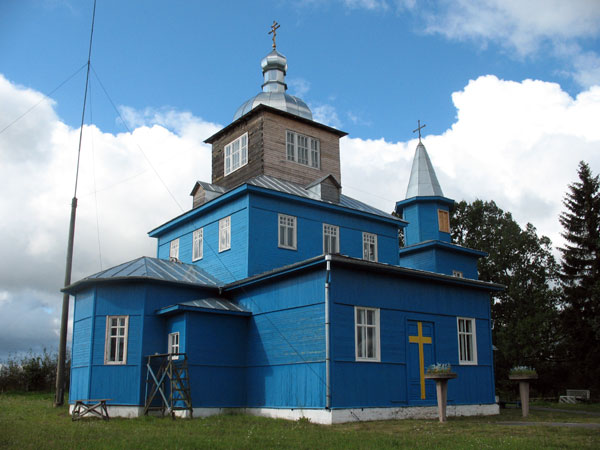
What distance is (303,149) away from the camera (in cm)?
2798

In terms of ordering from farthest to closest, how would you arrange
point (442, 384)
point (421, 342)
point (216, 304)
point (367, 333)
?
1. point (216, 304)
2. point (421, 342)
3. point (367, 333)
4. point (442, 384)

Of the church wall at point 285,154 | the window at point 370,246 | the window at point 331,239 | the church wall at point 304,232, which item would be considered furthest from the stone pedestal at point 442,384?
the church wall at point 285,154

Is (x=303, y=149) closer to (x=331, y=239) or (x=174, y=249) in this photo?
(x=331, y=239)

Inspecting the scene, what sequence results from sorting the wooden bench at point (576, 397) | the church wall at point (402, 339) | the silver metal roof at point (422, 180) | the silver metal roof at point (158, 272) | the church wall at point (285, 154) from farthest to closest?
the wooden bench at point (576, 397) < the silver metal roof at point (422, 180) < the church wall at point (285, 154) < the silver metal roof at point (158, 272) < the church wall at point (402, 339)

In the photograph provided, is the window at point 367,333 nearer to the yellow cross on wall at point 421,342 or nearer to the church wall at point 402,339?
the church wall at point 402,339

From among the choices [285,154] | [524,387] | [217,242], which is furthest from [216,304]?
[524,387]

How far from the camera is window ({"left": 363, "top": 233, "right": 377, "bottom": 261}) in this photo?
85.8ft

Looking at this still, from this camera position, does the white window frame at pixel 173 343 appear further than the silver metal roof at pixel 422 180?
No

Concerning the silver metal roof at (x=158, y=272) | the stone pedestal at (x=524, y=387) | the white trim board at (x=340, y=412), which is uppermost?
the silver metal roof at (x=158, y=272)

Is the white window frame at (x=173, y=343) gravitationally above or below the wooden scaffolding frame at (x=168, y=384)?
above

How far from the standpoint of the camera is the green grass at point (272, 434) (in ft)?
37.3

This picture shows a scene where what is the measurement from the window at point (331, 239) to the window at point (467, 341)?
599cm

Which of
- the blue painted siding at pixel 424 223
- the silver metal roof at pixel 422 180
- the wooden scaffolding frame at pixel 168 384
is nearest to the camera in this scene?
the wooden scaffolding frame at pixel 168 384

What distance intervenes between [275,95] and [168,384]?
1523cm
